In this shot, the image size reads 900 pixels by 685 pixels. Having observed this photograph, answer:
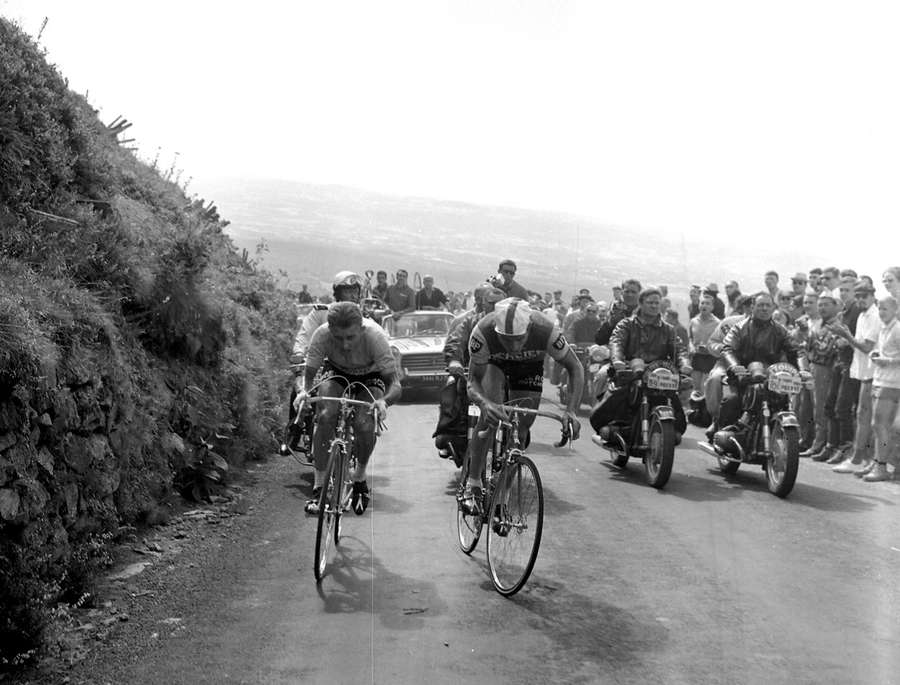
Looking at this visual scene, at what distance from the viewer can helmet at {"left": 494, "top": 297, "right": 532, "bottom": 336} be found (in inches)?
324

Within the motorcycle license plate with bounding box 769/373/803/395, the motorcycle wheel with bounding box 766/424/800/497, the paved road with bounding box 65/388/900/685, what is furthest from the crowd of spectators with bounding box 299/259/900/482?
the paved road with bounding box 65/388/900/685

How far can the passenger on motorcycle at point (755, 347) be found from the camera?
39.4ft

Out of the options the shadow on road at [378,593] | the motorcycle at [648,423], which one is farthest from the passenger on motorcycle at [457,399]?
the shadow on road at [378,593]

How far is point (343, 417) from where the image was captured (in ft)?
27.0

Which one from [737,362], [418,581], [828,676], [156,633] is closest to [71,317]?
[156,633]

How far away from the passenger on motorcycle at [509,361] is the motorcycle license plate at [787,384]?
3.73 m

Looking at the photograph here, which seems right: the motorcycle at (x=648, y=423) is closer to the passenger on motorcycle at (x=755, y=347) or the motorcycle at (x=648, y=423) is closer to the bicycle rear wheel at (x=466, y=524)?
the passenger on motorcycle at (x=755, y=347)

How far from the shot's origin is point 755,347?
39.6 feet

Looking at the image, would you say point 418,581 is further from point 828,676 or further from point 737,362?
point 737,362

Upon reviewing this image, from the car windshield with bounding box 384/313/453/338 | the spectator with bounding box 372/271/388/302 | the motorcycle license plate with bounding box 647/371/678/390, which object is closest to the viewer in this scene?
the motorcycle license plate with bounding box 647/371/678/390

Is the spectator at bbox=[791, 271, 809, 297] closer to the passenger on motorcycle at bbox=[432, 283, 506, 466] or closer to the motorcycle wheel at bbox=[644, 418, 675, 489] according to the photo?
the motorcycle wheel at bbox=[644, 418, 675, 489]

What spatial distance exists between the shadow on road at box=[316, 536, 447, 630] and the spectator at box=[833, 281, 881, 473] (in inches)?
280

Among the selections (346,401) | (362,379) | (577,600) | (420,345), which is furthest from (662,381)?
(420,345)

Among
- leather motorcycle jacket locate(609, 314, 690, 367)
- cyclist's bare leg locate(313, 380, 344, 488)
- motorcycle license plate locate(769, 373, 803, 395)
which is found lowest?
cyclist's bare leg locate(313, 380, 344, 488)
